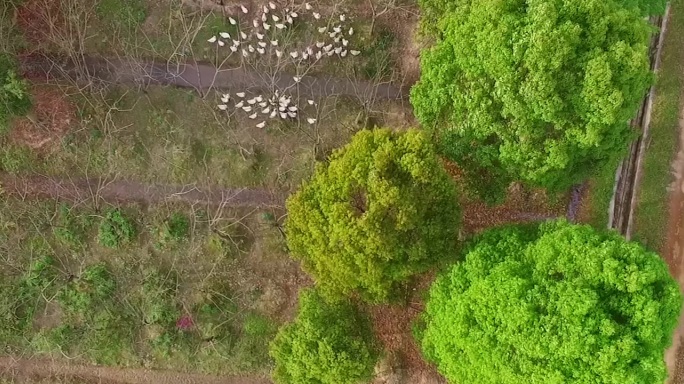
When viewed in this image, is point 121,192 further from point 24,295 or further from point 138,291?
point 24,295

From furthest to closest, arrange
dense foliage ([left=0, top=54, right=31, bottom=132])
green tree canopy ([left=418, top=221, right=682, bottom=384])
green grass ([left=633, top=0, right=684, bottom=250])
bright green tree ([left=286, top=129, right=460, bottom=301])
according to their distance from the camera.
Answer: green grass ([left=633, top=0, right=684, bottom=250]) → dense foliage ([left=0, top=54, right=31, bottom=132]) → bright green tree ([left=286, top=129, right=460, bottom=301]) → green tree canopy ([left=418, top=221, right=682, bottom=384])

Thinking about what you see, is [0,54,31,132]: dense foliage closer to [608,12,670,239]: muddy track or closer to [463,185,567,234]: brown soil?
[463,185,567,234]: brown soil

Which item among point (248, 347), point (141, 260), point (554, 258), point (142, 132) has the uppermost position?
point (554, 258)

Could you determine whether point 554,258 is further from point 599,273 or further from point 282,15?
point 282,15

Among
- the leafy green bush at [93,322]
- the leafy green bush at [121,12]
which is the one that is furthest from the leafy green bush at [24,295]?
the leafy green bush at [121,12]

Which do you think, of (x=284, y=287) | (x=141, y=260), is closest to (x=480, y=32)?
(x=284, y=287)

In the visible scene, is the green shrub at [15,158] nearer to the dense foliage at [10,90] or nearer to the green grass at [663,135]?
the dense foliage at [10,90]

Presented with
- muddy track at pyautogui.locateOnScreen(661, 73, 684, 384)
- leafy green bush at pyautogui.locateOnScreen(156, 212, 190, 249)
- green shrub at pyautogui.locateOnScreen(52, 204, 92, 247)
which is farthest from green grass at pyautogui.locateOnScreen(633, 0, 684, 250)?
green shrub at pyautogui.locateOnScreen(52, 204, 92, 247)
